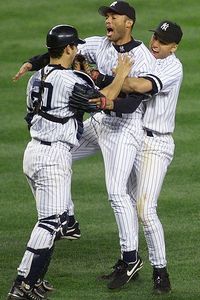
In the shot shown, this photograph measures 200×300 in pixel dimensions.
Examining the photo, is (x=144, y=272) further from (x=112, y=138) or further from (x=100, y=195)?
(x=100, y=195)

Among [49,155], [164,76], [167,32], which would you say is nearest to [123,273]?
[49,155]

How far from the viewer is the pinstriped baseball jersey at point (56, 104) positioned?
8203 millimetres

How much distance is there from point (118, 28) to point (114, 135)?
87 cm

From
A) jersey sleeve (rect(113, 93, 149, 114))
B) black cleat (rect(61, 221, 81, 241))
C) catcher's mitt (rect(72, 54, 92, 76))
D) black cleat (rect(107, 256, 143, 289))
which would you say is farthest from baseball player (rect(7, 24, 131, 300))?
black cleat (rect(61, 221, 81, 241))

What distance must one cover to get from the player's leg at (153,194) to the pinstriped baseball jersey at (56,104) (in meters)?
0.76

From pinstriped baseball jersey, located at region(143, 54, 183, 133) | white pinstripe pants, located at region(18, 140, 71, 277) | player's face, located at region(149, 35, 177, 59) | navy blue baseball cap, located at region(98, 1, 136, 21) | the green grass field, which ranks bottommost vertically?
the green grass field

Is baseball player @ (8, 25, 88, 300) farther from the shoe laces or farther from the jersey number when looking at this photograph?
the shoe laces

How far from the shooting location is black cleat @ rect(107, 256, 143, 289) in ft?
28.7

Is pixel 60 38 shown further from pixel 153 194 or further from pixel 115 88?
pixel 153 194

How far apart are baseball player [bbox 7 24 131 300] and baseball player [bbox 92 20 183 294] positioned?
0.74 m

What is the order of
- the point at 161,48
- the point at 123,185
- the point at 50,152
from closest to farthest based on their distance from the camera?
the point at 50,152, the point at 123,185, the point at 161,48

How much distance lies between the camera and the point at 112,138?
891 centimetres

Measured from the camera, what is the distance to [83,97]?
8.19 meters

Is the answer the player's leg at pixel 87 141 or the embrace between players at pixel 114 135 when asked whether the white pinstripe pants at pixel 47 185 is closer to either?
the embrace between players at pixel 114 135
